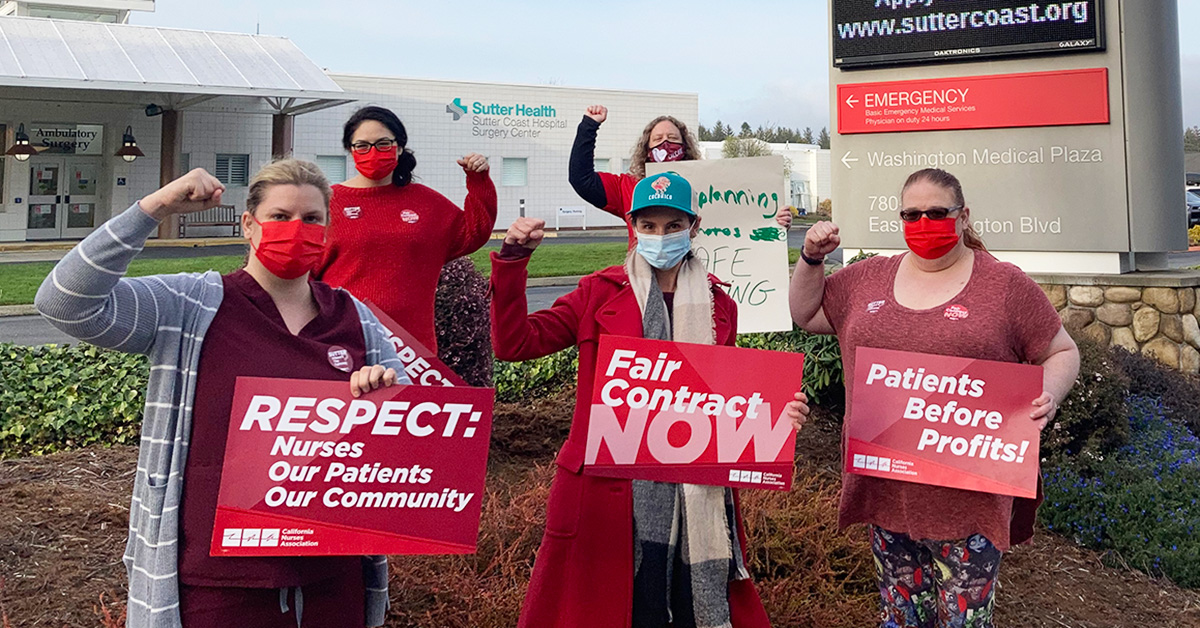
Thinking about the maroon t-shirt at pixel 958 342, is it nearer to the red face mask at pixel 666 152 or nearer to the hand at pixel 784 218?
the hand at pixel 784 218

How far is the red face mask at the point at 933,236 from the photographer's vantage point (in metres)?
3.30

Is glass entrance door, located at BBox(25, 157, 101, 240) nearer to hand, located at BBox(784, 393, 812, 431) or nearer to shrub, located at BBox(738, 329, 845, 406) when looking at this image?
shrub, located at BBox(738, 329, 845, 406)

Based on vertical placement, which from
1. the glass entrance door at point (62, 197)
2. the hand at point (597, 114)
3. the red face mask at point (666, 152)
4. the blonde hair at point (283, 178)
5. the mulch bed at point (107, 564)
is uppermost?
the glass entrance door at point (62, 197)

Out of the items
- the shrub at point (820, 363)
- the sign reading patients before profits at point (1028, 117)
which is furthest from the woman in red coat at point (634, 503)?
the sign reading patients before profits at point (1028, 117)

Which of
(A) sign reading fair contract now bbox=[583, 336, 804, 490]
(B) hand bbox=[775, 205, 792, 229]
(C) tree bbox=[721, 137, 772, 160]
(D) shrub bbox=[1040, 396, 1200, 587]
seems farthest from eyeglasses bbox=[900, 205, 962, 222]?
(C) tree bbox=[721, 137, 772, 160]

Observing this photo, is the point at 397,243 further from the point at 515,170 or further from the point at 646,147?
the point at 515,170

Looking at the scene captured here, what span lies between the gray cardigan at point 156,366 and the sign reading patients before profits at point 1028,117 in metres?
8.45

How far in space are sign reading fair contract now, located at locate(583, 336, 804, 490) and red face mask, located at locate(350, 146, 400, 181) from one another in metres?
1.62

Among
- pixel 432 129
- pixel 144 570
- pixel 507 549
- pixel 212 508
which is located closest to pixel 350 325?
pixel 212 508

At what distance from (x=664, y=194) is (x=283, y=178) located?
1184 millimetres

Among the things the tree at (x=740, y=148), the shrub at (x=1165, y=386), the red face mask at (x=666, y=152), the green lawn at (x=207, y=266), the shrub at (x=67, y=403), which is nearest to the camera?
the red face mask at (x=666, y=152)

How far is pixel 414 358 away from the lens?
3.87 m

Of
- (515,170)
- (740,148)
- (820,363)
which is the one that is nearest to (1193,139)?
(740,148)

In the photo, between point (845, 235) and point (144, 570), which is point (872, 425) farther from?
point (845, 235)
